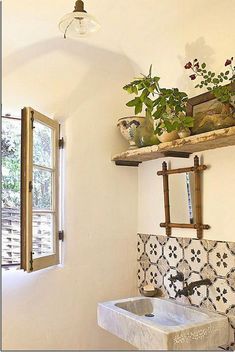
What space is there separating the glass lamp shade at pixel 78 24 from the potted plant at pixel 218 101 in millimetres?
613

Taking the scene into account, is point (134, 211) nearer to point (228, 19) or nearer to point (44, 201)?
point (44, 201)

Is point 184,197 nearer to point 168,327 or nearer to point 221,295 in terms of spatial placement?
point 221,295

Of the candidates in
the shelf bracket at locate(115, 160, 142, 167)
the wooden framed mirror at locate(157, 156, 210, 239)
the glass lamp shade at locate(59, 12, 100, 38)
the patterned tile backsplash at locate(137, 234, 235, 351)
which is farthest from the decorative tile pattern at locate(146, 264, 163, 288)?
the glass lamp shade at locate(59, 12, 100, 38)

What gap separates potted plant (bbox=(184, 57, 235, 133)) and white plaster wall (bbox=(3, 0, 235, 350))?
0.10 metres

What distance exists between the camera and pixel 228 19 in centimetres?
208

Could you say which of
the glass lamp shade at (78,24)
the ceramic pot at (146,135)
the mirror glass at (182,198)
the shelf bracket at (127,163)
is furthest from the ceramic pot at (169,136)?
the glass lamp shade at (78,24)

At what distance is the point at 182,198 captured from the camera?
2.42 metres

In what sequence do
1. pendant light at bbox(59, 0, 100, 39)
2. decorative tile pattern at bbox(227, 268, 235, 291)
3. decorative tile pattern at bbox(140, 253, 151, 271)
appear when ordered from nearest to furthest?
pendant light at bbox(59, 0, 100, 39), decorative tile pattern at bbox(227, 268, 235, 291), decorative tile pattern at bbox(140, 253, 151, 271)

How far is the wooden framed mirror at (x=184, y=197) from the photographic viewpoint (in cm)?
227

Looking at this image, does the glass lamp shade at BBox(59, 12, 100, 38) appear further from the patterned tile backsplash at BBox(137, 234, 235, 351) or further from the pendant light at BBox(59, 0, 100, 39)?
the patterned tile backsplash at BBox(137, 234, 235, 351)

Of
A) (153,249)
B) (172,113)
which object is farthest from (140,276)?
(172,113)

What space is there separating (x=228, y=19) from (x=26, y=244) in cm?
164

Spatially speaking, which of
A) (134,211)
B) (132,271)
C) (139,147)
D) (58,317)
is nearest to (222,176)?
(139,147)

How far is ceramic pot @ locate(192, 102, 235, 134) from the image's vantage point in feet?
6.31
